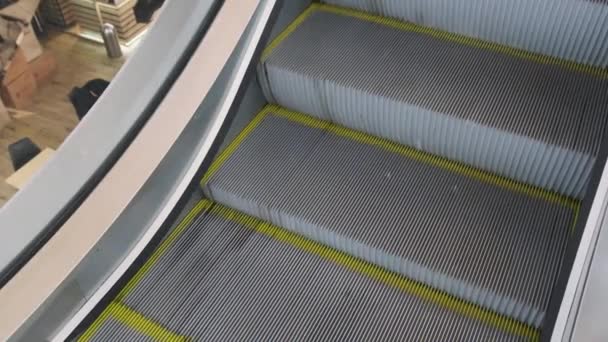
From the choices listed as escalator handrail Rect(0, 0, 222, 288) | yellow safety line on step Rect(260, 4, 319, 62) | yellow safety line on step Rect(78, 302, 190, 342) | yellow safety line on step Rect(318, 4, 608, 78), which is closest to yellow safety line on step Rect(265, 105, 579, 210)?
yellow safety line on step Rect(260, 4, 319, 62)

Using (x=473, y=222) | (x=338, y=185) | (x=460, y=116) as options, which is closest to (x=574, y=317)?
(x=473, y=222)

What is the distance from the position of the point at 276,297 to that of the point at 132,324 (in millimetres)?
549

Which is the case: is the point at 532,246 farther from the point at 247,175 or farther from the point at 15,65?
the point at 15,65

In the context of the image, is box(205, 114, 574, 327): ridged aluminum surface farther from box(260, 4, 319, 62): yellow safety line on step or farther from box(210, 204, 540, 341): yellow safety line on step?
box(260, 4, 319, 62): yellow safety line on step

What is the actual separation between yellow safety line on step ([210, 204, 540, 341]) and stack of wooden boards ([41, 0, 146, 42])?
5683mm

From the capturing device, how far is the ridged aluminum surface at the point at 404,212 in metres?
2.19

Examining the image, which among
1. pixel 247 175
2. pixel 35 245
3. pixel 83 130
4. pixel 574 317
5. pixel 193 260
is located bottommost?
pixel 193 260

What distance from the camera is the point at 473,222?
2.32 metres

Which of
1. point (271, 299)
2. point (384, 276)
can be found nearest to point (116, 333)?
point (271, 299)

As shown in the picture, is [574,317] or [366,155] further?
[366,155]

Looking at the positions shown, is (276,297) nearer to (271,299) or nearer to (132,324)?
(271,299)

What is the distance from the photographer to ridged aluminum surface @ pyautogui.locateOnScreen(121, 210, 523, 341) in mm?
2254

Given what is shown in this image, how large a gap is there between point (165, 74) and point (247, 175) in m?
0.71

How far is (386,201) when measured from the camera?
2.46m
